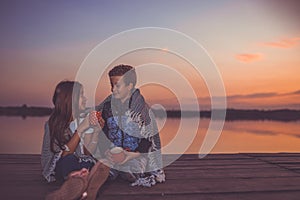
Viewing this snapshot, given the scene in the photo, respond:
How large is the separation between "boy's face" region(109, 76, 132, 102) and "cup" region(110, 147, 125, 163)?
16.0 inches

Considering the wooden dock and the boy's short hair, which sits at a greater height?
the boy's short hair

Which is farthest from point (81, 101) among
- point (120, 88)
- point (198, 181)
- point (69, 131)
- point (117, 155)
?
point (198, 181)

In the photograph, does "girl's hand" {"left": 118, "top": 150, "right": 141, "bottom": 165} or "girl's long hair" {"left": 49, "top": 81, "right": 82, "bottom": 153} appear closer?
"girl's long hair" {"left": 49, "top": 81, "right": 82, "bottom": 153}

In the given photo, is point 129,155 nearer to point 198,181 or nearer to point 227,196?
point 198,181

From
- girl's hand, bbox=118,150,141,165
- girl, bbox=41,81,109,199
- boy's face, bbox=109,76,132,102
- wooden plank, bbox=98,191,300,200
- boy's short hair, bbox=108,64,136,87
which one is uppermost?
boy's short hair, bbox=108,64,136,87

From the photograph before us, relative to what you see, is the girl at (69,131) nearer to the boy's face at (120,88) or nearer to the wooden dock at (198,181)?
the wooden dock at (198,181)

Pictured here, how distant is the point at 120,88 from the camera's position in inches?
Result: 126

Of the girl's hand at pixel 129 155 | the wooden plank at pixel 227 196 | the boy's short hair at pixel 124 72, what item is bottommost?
the wooden plank at pixel 227 196

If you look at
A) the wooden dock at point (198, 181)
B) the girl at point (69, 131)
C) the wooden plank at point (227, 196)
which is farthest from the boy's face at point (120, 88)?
the wooden plank at point (227, 196)

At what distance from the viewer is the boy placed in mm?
3180

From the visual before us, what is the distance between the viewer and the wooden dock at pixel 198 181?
288cm

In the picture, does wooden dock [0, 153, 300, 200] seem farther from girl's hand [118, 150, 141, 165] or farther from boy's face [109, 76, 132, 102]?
boy's face [109, 76, 132, 102]

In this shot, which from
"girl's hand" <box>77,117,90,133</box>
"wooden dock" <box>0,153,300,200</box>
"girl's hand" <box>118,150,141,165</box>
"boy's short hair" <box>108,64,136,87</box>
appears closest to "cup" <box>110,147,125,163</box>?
"girl's hand" <box>118,150,141,165</box>

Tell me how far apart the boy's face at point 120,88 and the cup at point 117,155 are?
1.33 feet
